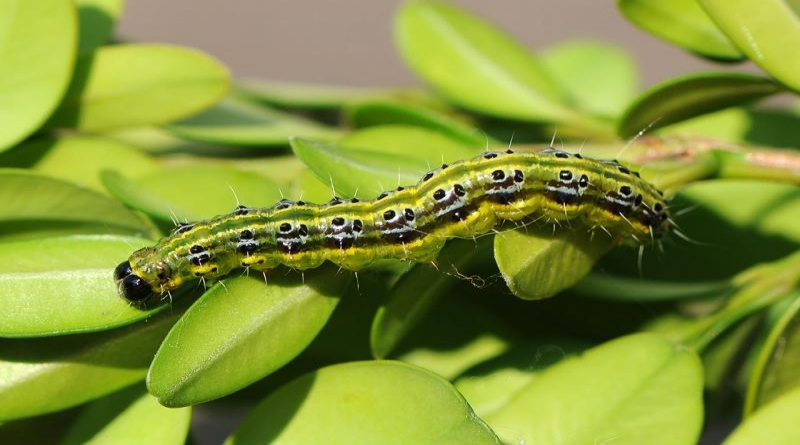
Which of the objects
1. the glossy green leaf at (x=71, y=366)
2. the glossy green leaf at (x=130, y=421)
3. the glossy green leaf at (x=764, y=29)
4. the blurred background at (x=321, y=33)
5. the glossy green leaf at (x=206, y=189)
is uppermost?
the glossy green leaf at (x=764, y=29)

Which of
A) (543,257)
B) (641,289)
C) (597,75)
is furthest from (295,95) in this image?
(543,257)

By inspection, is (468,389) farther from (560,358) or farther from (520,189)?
(520,189)

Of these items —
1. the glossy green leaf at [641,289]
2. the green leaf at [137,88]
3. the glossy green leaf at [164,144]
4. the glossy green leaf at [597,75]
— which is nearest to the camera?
the glossy green leaf at [641,289]

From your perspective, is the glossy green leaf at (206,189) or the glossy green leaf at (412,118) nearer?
the glossy green leaf at (206,189)

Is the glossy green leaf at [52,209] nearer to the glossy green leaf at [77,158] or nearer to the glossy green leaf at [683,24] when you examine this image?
the glossy green leaf at [77,158]

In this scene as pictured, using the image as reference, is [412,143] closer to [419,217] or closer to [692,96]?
[419,217]

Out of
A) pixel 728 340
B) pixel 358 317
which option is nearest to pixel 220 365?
pixel 358 317

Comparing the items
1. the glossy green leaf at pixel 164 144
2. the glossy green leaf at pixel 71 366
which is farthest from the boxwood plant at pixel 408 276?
the glossy green leaf at pixel 164 144
